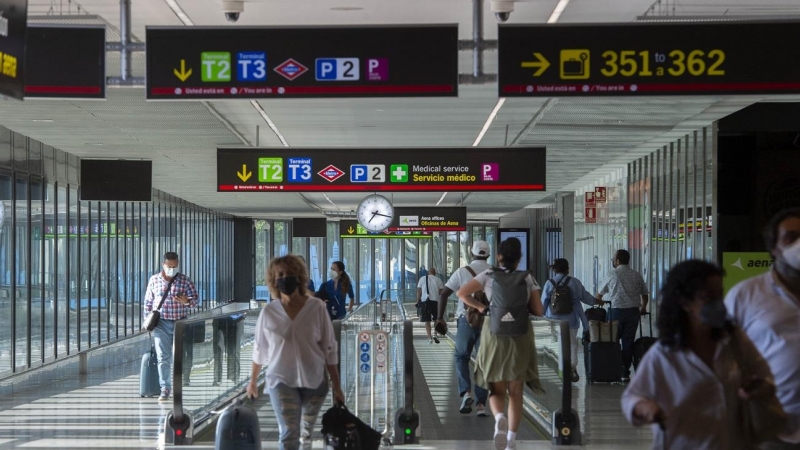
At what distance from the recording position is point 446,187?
44.0 ft

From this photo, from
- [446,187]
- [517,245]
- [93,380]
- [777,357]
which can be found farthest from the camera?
[93,380]

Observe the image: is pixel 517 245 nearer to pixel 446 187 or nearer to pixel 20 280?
pixel 446 187

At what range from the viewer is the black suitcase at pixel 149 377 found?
13406mm

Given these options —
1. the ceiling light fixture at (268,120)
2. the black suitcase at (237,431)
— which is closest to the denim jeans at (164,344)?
the ceiling light fixture at (268,120)

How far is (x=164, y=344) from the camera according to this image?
41.1 ft

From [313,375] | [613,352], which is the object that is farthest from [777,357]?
[613,352]

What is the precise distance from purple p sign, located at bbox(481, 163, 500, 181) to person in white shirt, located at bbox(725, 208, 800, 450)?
9.12m

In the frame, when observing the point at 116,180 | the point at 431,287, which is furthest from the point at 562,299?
the point at 431,287

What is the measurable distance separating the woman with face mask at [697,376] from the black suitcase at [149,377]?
414 inches

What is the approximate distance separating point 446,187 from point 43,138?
663 cm

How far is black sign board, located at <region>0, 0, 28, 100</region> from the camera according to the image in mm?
5152

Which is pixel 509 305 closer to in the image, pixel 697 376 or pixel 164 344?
pixel 697 376

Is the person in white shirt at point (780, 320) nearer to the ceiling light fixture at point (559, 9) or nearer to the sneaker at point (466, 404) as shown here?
the ceiling light fixture at point (559, 9)

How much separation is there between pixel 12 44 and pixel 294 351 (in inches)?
92.5
